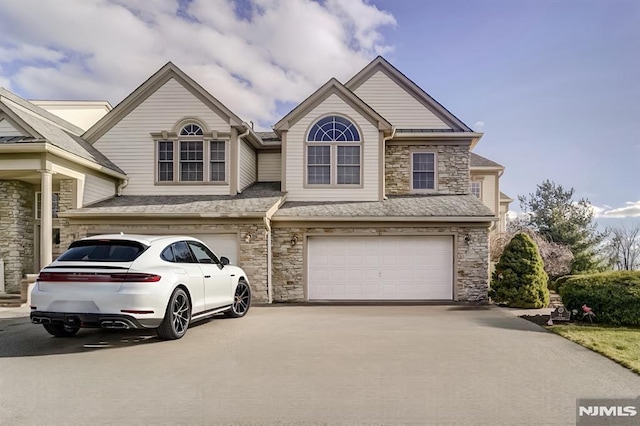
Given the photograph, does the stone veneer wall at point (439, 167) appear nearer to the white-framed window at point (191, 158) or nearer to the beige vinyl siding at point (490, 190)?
the white-framed window at point (191, 158)

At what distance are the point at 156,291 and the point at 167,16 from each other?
10895mm

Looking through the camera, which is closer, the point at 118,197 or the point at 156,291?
the point at 156,291

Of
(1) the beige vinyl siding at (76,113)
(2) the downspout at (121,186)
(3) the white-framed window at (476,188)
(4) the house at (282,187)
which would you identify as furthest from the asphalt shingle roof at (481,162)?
(1) the beige vinyl siding at (76,113)

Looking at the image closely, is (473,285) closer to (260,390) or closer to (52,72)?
(260,390)

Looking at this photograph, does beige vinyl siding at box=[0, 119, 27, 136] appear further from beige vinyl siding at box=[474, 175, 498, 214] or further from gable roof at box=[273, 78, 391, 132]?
beige vinyl siding at box=[474, 175, 498, 214]

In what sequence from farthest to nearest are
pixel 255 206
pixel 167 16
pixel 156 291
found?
1. pixel 167 16
2. pixel 255 206
3. pixel 156 291

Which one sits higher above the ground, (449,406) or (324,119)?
(324,119)

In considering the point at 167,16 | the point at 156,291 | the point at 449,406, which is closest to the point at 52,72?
the point at 167,16

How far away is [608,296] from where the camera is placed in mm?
9930

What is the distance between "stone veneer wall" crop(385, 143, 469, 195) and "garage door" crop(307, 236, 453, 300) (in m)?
3.00

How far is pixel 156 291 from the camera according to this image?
6.91m

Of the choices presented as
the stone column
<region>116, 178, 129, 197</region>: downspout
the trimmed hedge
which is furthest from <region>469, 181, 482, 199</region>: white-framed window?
the stone column

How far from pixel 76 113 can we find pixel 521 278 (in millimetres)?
19744

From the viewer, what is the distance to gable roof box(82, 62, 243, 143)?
14531mm
